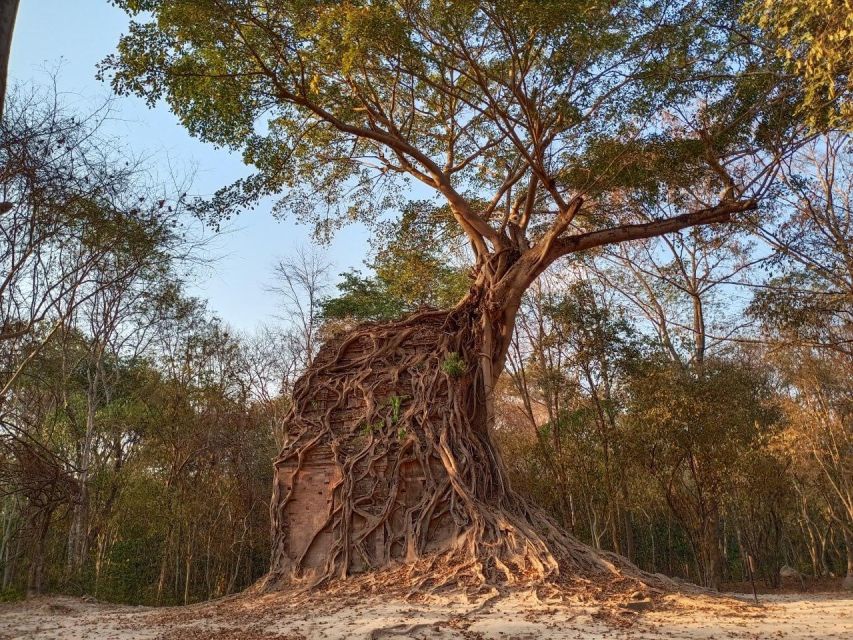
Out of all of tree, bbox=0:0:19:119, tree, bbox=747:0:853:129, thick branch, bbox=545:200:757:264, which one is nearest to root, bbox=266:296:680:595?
thick branch, bbox=545:200:757:264

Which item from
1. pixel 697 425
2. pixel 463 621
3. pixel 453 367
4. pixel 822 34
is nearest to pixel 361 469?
pixel 453 367

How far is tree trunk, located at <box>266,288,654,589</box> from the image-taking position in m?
7.71

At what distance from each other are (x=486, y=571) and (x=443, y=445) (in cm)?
190

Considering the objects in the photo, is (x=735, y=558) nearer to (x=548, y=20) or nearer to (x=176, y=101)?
(x=548, y=20)

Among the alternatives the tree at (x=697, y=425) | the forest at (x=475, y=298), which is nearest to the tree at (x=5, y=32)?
the forest at (x=475, y=298)

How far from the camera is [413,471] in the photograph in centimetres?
873

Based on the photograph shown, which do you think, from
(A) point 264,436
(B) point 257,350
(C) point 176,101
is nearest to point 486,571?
(C) point 176,101

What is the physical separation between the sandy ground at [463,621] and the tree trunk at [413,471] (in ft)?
2.86

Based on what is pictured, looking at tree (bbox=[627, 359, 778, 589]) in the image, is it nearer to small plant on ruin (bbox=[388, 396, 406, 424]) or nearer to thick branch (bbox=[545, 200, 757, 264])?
thick branch (bbox=[545, 200, 757, 264])

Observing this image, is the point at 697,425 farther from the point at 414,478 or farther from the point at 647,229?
the point at 414,478

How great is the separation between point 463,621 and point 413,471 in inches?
122

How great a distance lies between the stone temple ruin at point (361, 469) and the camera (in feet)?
27.3

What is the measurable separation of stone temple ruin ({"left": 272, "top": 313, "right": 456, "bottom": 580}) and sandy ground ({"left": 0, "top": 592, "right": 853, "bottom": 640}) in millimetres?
1158

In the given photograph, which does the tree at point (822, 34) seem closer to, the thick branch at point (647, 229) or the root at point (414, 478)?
the thick branch at point (647, 229)
